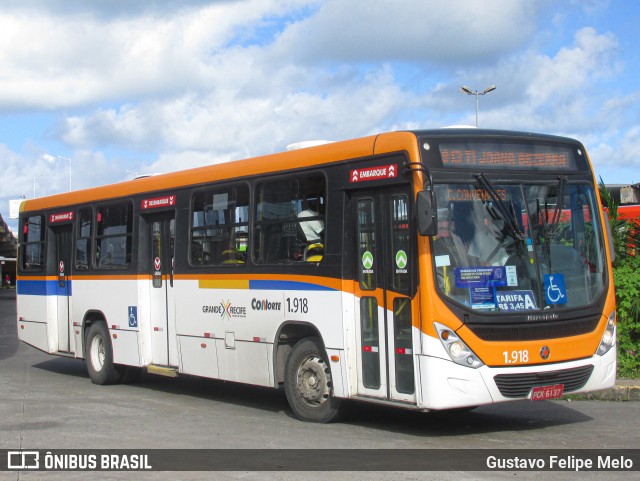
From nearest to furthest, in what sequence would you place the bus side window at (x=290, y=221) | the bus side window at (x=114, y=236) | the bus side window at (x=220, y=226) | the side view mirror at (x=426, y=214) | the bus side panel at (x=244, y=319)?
the side view mirror at (x=426, y=214)
the bus side panel at (x=244, y=319)
the bus side window at (x=290, y=221)
the bus side window at (x=220, y=226)
the bus side window at (x=114, y=236)

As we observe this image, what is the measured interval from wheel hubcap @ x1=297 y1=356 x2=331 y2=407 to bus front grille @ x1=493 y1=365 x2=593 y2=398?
2.20 meters

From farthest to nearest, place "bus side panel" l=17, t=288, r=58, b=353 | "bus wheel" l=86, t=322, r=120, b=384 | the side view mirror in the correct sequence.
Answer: "bus side panel" l=17, t=288, r=58, b=353 < "bus wheel" l=86, t=322, r=120, b=384 < the side view mirror

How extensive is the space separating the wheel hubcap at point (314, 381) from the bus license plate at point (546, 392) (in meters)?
2.41

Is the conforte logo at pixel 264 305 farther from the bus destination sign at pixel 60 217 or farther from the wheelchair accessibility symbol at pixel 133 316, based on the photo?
the bus destination sign at pixel 60 217

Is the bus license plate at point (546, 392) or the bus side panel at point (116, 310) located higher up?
the bus side panel at point (116, 310)

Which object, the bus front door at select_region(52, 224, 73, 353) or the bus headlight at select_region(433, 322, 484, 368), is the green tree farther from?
the bus front door at select_region(52, 224, 73, 353)

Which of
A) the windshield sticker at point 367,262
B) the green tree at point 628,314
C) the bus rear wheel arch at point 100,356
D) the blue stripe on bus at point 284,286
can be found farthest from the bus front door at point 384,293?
the bus rear wheel arch at point 100,356

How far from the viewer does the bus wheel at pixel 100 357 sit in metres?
15.5

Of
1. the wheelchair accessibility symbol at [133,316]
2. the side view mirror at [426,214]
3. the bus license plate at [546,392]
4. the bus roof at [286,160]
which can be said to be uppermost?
the bus roof at [286,160]

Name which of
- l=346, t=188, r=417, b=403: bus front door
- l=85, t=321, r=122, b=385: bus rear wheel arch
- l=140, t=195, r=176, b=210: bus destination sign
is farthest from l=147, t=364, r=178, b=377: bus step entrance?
l=346, t=188, r=417, b=403: bus front door

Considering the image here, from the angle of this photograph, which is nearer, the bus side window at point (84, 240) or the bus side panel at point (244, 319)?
the bus side panel at point (244, 319)

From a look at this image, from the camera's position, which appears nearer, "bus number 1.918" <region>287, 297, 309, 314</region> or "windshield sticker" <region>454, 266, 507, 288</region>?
"windshield sticker" <region>454, 266, 507, 288</region>

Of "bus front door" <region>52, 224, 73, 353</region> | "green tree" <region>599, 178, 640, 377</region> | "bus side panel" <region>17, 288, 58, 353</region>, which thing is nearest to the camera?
"green tree" <region>599, 178, 640, 377</region>

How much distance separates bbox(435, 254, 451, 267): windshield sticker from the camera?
9484mm
